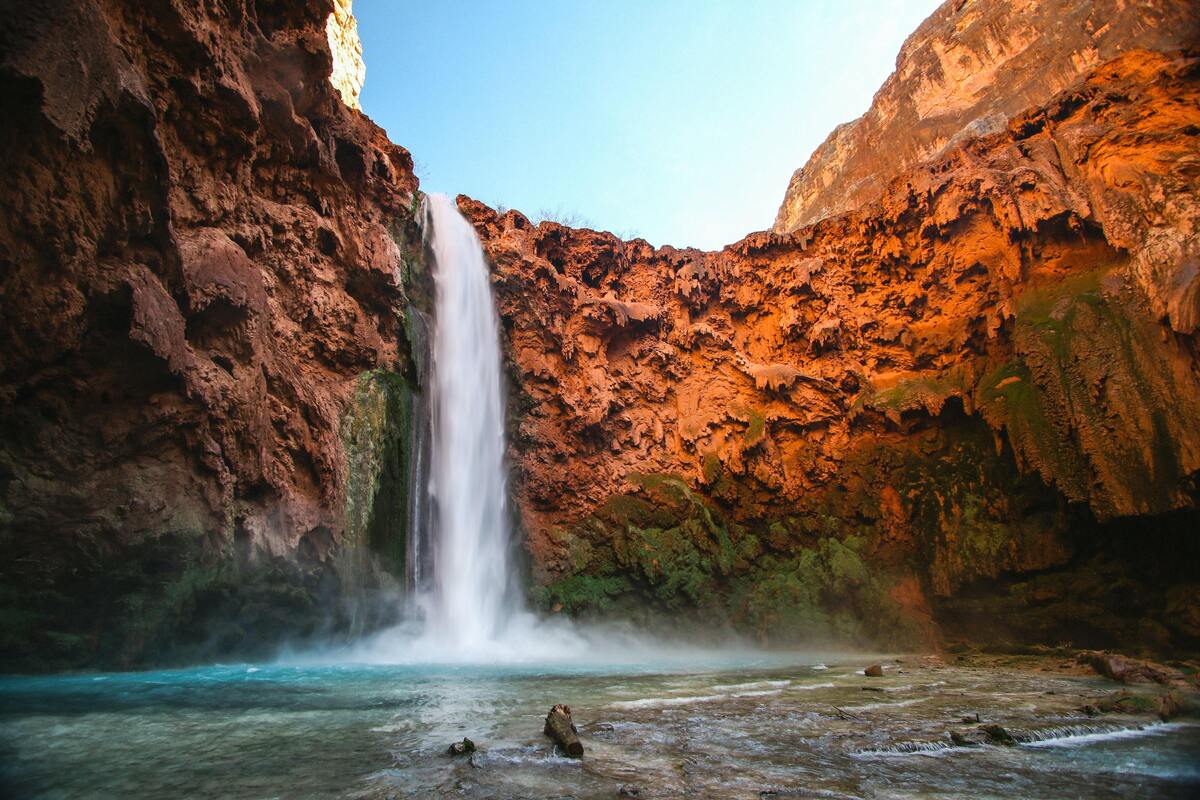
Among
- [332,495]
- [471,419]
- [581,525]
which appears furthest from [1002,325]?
[332,495]

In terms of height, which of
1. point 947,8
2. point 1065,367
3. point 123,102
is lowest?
point 1065,367

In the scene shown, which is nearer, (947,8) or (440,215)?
(440,215)

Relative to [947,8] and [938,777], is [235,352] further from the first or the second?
[947,8]

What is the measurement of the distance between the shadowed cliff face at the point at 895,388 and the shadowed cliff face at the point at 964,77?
4798 mm

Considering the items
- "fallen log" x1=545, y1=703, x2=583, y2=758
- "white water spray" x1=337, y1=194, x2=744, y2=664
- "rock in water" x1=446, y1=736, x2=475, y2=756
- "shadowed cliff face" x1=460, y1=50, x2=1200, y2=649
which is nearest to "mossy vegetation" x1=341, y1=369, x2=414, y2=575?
"white water spray" x1=337, y1=194, x2=744, y2=664

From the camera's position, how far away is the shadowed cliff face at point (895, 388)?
1419 centimetres

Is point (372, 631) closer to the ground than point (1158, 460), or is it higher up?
closer to the ground

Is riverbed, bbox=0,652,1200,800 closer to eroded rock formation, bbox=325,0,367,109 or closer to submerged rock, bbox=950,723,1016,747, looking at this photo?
submerged rock, bbox=950,723,1016,747

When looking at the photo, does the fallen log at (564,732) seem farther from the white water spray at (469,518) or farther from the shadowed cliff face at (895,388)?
the shadowed cliff face at (895,388)

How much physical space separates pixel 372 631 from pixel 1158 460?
56.6 feet

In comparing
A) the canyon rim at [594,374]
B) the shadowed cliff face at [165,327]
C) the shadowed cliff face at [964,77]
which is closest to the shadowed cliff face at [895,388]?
the canyon rim at [594,374]

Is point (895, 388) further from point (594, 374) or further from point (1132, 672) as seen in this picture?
point (1132, 672)

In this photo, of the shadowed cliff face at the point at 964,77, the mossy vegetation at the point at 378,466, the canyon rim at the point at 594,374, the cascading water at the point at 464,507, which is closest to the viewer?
the canyon rim at the point at 594,374

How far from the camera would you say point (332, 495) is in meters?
13.6
